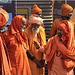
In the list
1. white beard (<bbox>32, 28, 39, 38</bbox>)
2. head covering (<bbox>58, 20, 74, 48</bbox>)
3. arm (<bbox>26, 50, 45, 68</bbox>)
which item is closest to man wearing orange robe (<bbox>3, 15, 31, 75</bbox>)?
arm (<bbox>26, 50, 45, 68</bbox>)

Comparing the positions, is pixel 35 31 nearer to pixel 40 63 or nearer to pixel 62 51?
pixel 40 63

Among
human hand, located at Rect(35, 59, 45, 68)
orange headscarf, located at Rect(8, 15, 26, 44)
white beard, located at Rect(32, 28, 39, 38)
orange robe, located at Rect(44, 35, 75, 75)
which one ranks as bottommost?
human hand, located at Rect(35, 59, 45, 68)

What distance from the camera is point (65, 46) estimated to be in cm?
656

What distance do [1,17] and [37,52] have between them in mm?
1717

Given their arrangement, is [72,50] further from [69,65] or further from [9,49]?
[9,49]

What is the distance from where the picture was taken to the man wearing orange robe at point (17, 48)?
6.45 m

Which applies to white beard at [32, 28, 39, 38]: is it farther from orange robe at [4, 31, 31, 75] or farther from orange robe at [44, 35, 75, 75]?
orange robe at [4, 31, 31, 75]

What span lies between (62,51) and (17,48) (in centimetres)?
106

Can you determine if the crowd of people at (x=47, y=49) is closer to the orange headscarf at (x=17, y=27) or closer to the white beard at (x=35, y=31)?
the orange headscarf at (x=17, y=27)

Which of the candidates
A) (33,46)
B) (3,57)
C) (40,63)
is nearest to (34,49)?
(33,46)

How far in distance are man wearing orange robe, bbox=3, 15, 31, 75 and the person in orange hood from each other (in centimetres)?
59

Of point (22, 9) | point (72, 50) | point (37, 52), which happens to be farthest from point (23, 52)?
point (22, 9)

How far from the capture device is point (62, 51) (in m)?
6.49

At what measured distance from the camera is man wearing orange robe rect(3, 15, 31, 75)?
254 inches
